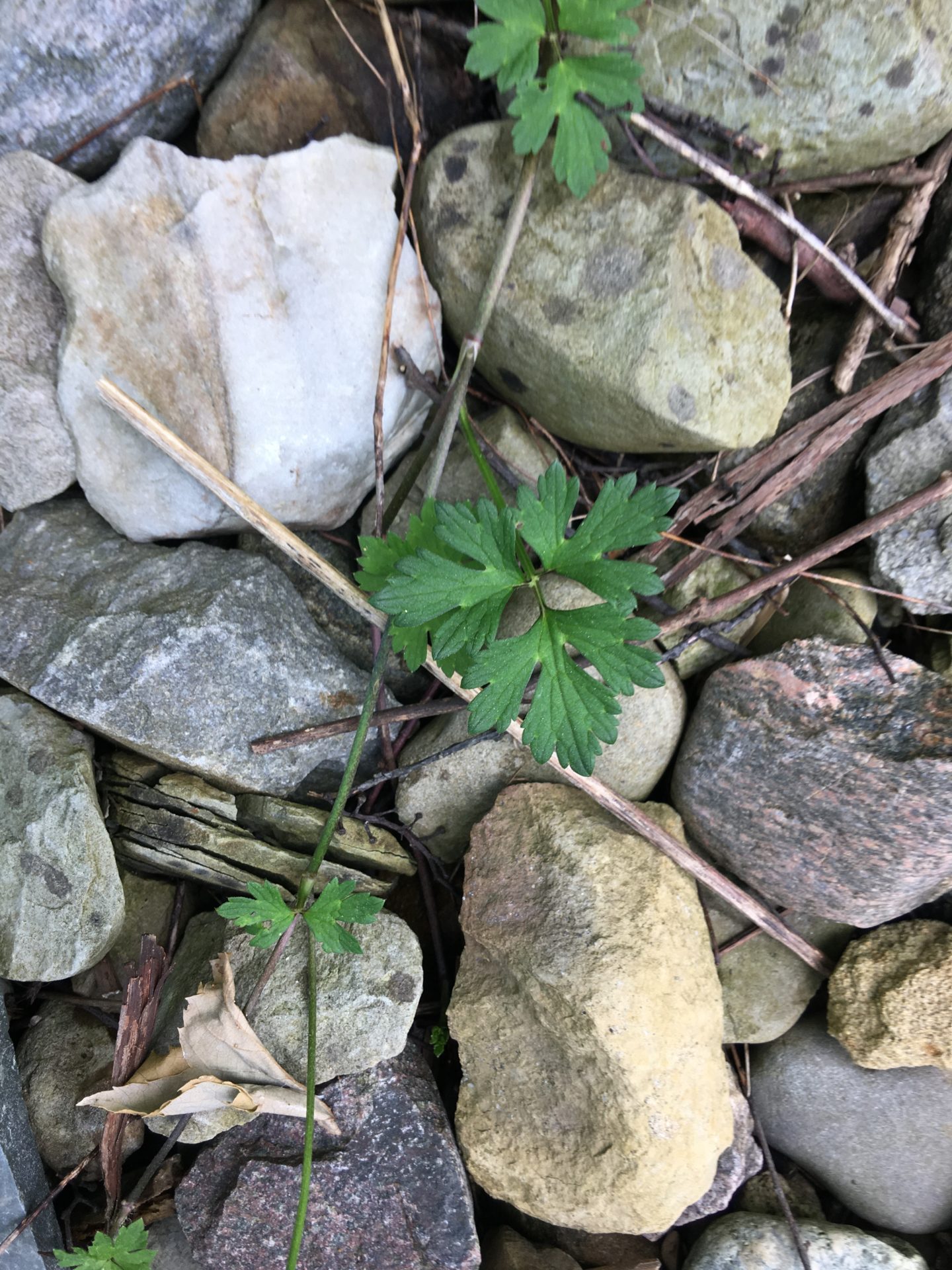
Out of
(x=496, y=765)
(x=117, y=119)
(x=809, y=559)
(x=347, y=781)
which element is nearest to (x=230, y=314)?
(x=117, y=119)

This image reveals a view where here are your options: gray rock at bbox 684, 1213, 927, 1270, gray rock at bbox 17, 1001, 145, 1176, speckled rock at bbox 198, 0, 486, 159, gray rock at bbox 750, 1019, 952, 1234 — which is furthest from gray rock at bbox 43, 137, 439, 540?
gray rock at bbox 684, 1213, 927, 1270

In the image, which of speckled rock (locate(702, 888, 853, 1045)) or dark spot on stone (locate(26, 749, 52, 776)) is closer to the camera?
dark spot on stone (locate(26, 749, 52, 776))

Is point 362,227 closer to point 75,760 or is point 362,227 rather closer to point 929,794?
point 75,760

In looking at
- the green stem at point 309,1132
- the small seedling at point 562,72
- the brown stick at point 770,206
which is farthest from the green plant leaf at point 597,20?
the green stem at point 309,1132

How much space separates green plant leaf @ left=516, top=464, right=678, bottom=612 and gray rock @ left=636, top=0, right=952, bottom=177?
1137 mm

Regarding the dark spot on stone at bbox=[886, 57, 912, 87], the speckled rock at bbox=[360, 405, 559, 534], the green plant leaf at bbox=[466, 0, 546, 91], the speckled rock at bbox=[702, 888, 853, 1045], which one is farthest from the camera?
the speckled rock at bbox=[702, 888, 853, 1045]

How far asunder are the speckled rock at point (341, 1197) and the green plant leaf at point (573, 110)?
2.72 m

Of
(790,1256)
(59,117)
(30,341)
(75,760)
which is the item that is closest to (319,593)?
(75,760)

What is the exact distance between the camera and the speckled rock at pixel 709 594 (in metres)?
2.73

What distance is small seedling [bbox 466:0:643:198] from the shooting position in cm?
223

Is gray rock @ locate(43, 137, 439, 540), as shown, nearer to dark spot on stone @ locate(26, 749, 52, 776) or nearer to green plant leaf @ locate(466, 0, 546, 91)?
green plant leaf @ locate(466, 0, 546, 91)

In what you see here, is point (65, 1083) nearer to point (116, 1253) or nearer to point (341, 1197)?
point (116, 1253)

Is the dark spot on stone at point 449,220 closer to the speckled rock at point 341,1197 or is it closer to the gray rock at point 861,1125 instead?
the speckled rock at point 341,1197

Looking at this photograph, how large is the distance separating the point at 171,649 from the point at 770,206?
2.16 m
